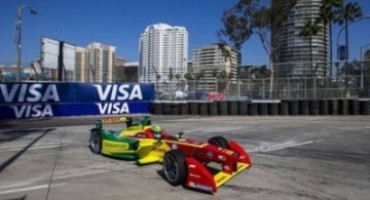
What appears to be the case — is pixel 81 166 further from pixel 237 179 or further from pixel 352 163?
pixel 352 163

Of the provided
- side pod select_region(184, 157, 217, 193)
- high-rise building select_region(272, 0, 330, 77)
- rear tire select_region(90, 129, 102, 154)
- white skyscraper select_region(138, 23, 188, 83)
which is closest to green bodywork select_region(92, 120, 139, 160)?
rear tire select_region(90, 129, 102, 154)

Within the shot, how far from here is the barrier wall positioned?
20.7 meters

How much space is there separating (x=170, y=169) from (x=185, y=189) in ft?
1.70

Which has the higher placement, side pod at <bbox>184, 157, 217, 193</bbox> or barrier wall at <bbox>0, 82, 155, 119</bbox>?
barrier wall at <bbox>0, 82, 155, 119</bbox>

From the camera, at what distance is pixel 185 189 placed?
24.2ft

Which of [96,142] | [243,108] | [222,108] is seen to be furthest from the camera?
[222,108]

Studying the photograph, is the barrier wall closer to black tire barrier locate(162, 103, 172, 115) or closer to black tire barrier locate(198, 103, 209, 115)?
black tire barrier locate(162, 103, 172, 115)

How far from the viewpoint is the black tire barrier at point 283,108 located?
2458cm

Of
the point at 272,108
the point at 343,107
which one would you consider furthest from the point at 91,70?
the point at 343,107

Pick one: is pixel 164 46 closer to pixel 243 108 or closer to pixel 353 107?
pixel 243 108

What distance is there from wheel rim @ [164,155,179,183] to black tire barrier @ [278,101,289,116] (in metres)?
17.5

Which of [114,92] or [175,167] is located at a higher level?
[114,92]

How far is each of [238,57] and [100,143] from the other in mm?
41933

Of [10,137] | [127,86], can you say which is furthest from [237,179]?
[127,86]
